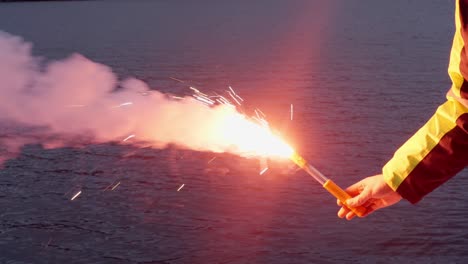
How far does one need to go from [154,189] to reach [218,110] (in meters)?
2.18

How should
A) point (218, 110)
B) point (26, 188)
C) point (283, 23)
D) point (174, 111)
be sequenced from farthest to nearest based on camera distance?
point (283, 23) < point (174, 111) < point (26, 188) < point (218, 110)

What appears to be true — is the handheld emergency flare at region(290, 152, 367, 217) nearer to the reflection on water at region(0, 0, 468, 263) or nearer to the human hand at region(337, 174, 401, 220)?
the human hand at region(337, 174, 401, 220)

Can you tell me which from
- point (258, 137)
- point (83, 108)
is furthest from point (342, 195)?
point (83, 108)

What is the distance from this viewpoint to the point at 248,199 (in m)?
7.57

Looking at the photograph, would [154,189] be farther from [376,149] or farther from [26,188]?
[376,149]

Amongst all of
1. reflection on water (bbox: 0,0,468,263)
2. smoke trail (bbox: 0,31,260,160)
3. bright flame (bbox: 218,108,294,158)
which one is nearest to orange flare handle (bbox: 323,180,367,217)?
bright flame (bbox: 218,108,294,158)

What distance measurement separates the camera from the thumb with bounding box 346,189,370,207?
3.77 metres

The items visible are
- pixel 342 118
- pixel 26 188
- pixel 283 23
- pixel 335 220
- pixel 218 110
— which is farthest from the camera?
pixel 283 23

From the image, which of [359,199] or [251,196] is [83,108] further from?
[359,199]

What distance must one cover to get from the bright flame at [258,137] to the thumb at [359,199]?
363mm

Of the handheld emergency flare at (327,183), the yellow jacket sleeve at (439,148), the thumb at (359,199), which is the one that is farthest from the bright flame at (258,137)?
the yellow jacket sleeve at (439,148)

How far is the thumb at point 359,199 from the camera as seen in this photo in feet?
12.4

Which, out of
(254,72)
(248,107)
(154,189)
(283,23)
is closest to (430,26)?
(283,23)

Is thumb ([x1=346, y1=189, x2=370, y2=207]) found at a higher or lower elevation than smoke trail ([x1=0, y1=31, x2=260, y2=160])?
higher
